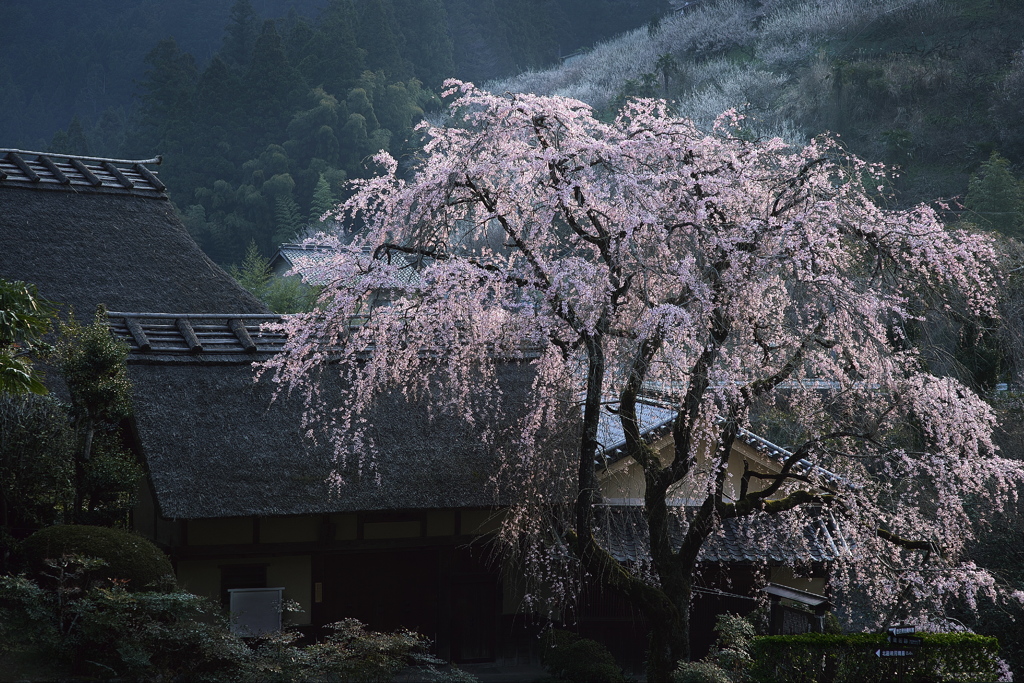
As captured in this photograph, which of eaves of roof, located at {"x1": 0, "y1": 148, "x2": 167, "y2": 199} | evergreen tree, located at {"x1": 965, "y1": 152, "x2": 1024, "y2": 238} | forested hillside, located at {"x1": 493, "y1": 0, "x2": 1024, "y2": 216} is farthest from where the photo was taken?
forested hillside, located at {"x1": 493, "y1": 0, "x2": 1024, "y2": 216}

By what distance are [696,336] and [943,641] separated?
362 cm

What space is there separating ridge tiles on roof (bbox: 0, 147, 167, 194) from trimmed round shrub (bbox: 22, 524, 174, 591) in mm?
8301

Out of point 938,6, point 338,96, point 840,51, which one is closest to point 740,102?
point 840,51

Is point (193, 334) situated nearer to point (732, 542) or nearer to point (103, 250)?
point (103, 250)

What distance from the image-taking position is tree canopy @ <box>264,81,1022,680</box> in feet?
22.3

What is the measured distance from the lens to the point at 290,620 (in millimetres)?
10141

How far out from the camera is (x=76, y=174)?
1537 cm

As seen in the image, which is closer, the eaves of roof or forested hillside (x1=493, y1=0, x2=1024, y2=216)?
the eaves of roof

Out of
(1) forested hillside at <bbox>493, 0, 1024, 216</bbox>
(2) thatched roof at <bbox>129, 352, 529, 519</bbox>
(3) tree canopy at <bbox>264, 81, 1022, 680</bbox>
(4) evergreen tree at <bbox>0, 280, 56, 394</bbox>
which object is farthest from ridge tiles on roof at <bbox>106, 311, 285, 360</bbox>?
(1) forested hillside at <bbox>493, 0, 1024, 216</bbox>

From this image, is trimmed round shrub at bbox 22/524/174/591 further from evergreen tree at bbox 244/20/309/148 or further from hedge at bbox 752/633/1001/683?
evergreen tree at bbox 244/20/309/148

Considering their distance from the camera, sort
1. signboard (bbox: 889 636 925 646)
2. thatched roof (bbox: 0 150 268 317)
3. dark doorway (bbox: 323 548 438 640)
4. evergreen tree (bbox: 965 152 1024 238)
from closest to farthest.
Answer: signboard (bbox: 889 636 925 646) < dark doorway (bbox: 323 548 438 640) < thatched roof (bbox: 0 150 268 317) < evergreen tree (bbox: 965 152 1024 238)

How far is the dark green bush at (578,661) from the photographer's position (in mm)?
9180

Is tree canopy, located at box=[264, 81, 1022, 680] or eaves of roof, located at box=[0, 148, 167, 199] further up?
eaves of roof, located at box=[0, 148, 167, 199]

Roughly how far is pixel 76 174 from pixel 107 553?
9675 mm
